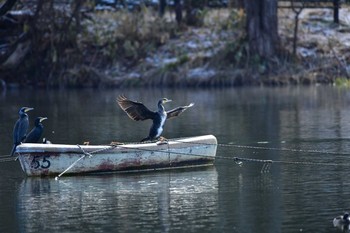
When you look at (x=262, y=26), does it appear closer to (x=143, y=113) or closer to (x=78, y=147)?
(x=143, y=113)

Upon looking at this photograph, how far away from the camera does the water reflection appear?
18969 millimetres

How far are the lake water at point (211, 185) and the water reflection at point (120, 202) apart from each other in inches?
0.7

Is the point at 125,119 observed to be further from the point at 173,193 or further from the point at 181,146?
the point at 173,193

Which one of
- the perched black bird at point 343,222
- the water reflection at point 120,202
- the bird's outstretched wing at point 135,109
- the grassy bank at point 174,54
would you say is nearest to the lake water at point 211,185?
the water reflection at point 120,202

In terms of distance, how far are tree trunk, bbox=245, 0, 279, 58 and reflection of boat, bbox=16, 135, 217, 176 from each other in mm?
30255

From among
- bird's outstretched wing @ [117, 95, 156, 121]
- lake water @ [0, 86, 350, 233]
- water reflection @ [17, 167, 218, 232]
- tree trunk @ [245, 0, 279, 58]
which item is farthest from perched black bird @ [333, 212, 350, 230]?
tree trunk @ [245, 0, 279, 58]

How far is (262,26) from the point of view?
5575cm

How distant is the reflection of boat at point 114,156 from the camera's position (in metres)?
24.1

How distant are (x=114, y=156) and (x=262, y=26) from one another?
32056 mm

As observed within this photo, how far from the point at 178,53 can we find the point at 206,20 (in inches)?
158

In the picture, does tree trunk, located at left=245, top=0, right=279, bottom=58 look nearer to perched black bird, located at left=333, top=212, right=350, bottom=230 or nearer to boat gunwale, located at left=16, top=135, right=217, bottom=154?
boat gunwale, located at left=16, top=135, right=217, bottom=154

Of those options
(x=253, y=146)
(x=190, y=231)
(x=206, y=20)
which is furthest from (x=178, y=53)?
(x=190, y=231)

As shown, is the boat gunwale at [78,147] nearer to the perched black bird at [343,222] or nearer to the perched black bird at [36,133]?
the perched black bird at [36,133]

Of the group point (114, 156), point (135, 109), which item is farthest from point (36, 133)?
point (135, 109)
